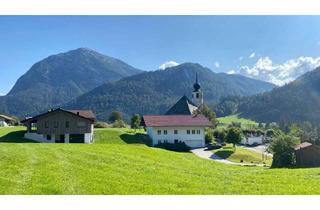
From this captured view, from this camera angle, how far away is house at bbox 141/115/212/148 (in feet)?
263

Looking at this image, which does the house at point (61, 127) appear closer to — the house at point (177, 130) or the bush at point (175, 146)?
the house at point (177, 130)

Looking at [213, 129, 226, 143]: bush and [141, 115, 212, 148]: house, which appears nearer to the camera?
[141, 115, 212, 148]: house

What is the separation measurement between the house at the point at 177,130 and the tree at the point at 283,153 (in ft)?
86.3

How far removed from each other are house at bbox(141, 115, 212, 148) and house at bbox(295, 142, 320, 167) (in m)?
28.8

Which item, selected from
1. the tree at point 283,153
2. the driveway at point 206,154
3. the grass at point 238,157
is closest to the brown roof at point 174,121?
the driveway at point 206,154

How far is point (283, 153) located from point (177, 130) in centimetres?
3061

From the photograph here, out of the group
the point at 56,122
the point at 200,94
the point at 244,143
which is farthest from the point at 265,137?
the point at 56,122

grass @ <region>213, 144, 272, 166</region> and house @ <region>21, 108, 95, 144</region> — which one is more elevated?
house @ <region>21, 108, 95, 144</region>

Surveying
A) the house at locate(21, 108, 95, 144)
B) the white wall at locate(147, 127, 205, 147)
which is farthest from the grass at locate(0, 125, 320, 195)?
the white wall at locate(147, 127, 205, 147)

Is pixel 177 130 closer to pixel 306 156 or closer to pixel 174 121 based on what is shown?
pixel 174 121

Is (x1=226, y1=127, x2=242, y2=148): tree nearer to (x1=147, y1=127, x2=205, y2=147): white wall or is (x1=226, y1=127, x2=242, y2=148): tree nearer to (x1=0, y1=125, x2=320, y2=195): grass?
(x1=147, y1=127, x2=205, y2=147): white wall

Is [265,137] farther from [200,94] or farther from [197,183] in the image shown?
[197,183]

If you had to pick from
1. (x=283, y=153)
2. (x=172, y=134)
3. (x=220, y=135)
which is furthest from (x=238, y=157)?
(x=220, y=135)

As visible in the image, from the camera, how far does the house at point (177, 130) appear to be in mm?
80125
